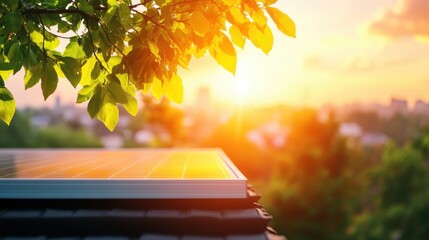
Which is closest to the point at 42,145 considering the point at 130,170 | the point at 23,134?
the point at 23,134

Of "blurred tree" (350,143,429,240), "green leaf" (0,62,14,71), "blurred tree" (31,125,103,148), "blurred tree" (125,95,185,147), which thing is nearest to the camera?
"green leaf" (0,62,14,71)

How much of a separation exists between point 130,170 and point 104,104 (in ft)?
7.48

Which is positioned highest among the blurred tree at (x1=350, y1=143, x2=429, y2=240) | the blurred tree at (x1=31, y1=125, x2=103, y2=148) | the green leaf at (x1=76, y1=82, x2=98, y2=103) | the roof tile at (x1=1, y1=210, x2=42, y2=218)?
the green leaf at (x1=76, y1=82, x2=98, y2=103)

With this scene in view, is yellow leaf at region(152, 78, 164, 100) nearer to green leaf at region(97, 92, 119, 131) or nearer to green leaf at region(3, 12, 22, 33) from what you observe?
green leaf at region(97, 92, 119, 131)

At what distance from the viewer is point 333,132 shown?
128 ft

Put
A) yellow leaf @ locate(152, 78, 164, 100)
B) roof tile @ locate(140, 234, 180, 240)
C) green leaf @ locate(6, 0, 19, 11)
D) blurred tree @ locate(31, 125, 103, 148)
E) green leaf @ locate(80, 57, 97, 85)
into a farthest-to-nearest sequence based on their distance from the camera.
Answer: blurred tree @ locate(31, 125, 103, 148) < roof tile @ locate(140, 234, 180, 240) < green leaf @ locate(80, 57, 97, 85) < yellow leaf @ locate(152, 78, 164, 100) < green leaf @ locate(6, 0, 19, 11)

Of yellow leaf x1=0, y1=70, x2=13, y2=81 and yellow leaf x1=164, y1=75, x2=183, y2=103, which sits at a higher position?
yellow leaf x1=0, y1=70, x2=13, y2=81

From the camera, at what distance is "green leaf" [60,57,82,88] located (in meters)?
4.26

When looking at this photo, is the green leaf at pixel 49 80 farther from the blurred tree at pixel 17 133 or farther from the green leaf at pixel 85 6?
the blurred tree at pixel 17 133

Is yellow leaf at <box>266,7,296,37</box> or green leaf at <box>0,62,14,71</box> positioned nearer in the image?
yellow leaf at <box>266,7,296,37</box>

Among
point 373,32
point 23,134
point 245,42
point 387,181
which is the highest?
point 373,32

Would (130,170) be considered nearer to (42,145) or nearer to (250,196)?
(250,196)

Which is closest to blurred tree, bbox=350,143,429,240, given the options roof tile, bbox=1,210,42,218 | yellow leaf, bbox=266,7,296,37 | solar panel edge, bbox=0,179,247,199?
solar panel edge, bbox=0,179,247,199

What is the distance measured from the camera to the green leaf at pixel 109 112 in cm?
428
